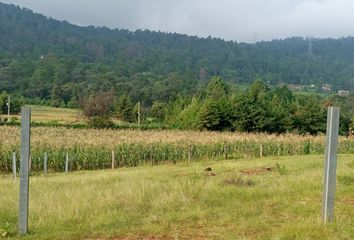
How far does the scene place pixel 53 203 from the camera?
334 inches

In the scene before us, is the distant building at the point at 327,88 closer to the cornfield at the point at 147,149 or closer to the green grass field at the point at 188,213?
the cornfield at the point at 147,149

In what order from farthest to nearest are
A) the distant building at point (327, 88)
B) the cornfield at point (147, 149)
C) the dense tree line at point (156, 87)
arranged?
the distant building at point (327, 88)
the dense tree line at point (156, 87)
the cornfield at point (147, 149)

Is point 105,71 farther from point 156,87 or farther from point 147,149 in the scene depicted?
point 147,149

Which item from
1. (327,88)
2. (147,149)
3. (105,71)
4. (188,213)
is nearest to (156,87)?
(105,71)

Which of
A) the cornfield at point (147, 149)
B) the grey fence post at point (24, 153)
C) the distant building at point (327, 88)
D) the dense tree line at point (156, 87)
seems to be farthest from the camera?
the distant building at point (327, 88)

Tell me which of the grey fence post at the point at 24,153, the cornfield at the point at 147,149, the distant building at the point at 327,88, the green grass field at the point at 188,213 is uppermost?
the distant building at the point at 327,88

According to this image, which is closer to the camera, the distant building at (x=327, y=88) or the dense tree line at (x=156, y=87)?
the dense tree line at (x=156, y=87)

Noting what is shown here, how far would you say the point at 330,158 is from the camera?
641cm

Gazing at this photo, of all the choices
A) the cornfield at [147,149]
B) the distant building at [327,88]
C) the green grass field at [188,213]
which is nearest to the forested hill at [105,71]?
the distant building at [327,88]

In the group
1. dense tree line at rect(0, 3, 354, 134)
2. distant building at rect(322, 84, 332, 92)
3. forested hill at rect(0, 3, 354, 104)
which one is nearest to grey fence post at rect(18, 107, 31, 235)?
dense tree line at rect(0, 3, 354, 134)

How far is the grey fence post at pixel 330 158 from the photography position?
6352 millimetres

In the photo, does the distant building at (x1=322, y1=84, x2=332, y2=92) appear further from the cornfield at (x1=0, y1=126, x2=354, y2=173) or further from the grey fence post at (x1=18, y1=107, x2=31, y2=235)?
the grey fence post at (x1=18, y1=107, x2=31, y2=235)

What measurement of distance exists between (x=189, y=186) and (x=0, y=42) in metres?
178

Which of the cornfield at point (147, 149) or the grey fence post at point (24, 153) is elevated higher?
the grey fence post at point (24, 153)
